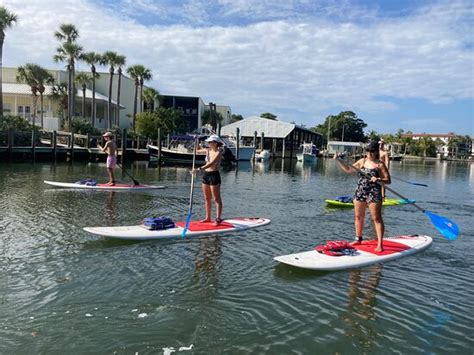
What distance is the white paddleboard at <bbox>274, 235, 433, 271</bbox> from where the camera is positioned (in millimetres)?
Answer: 7496

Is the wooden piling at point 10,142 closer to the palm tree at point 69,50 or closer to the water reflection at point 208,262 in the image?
the palm tree at point 69,50

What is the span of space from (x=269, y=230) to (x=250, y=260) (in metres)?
2.87

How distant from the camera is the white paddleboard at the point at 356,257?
7.50 meters

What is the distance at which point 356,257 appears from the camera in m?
7.94

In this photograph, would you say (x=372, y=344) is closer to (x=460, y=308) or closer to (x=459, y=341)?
(x=459, y=341)

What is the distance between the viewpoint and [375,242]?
9062 mm

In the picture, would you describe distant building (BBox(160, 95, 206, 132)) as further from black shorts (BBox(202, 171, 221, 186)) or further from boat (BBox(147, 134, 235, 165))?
black shorts (BBox(202, 171, 221, 186))

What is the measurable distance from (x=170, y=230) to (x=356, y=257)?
12.9 feet

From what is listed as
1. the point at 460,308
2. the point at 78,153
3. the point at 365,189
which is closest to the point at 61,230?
the point at 365,189

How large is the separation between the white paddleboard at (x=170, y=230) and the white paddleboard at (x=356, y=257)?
8.10 feet

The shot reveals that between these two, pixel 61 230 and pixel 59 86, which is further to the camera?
pixel 59 86

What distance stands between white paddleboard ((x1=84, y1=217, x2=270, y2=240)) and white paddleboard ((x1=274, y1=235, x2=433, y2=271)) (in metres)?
2.47

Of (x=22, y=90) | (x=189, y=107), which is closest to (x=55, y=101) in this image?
(x=22, y=90)

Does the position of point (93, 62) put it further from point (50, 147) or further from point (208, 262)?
point (208, 262)
